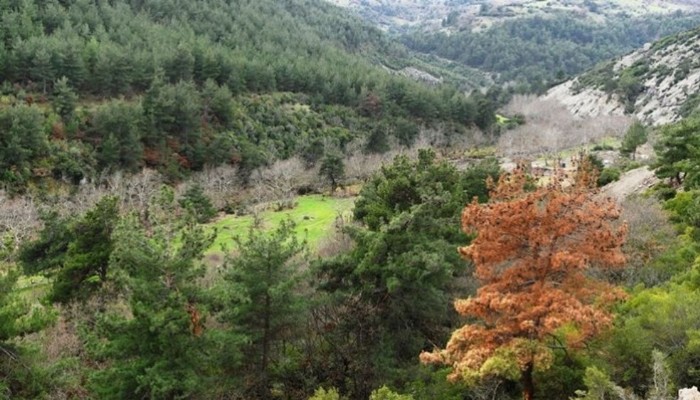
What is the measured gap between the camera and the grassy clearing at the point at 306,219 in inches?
1768

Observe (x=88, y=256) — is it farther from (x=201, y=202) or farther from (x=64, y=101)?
(x=64, y=101)

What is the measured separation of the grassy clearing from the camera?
44.9 metres

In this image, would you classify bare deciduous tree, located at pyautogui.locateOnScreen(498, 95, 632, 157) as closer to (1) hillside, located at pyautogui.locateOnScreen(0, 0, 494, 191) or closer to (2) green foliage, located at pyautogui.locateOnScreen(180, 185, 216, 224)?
(1) hillside, located at pyautogui.locateOnScreen(0, 0, 494, 191)

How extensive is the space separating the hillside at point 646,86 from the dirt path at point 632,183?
1959 inches

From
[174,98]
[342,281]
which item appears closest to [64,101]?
[174,98]

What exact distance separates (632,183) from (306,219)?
2716 cm

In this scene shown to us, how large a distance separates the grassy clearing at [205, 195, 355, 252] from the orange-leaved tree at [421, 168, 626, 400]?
80.3ft

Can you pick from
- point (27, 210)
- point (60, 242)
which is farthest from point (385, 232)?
point (27, 210)

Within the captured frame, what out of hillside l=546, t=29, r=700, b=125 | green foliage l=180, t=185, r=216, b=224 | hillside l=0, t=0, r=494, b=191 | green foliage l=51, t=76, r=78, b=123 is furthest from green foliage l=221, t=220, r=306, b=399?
hillside l=546, t=29, r=700, b=125

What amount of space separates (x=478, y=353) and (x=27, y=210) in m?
41.0

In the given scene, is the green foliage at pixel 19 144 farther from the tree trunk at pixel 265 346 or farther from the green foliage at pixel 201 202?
the tree trunk at pixel 265 346

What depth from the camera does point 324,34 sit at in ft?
485

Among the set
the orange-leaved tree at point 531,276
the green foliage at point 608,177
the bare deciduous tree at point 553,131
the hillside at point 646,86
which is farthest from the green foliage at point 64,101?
the hillside at point 646,86

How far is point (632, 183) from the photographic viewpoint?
48.2 metres
